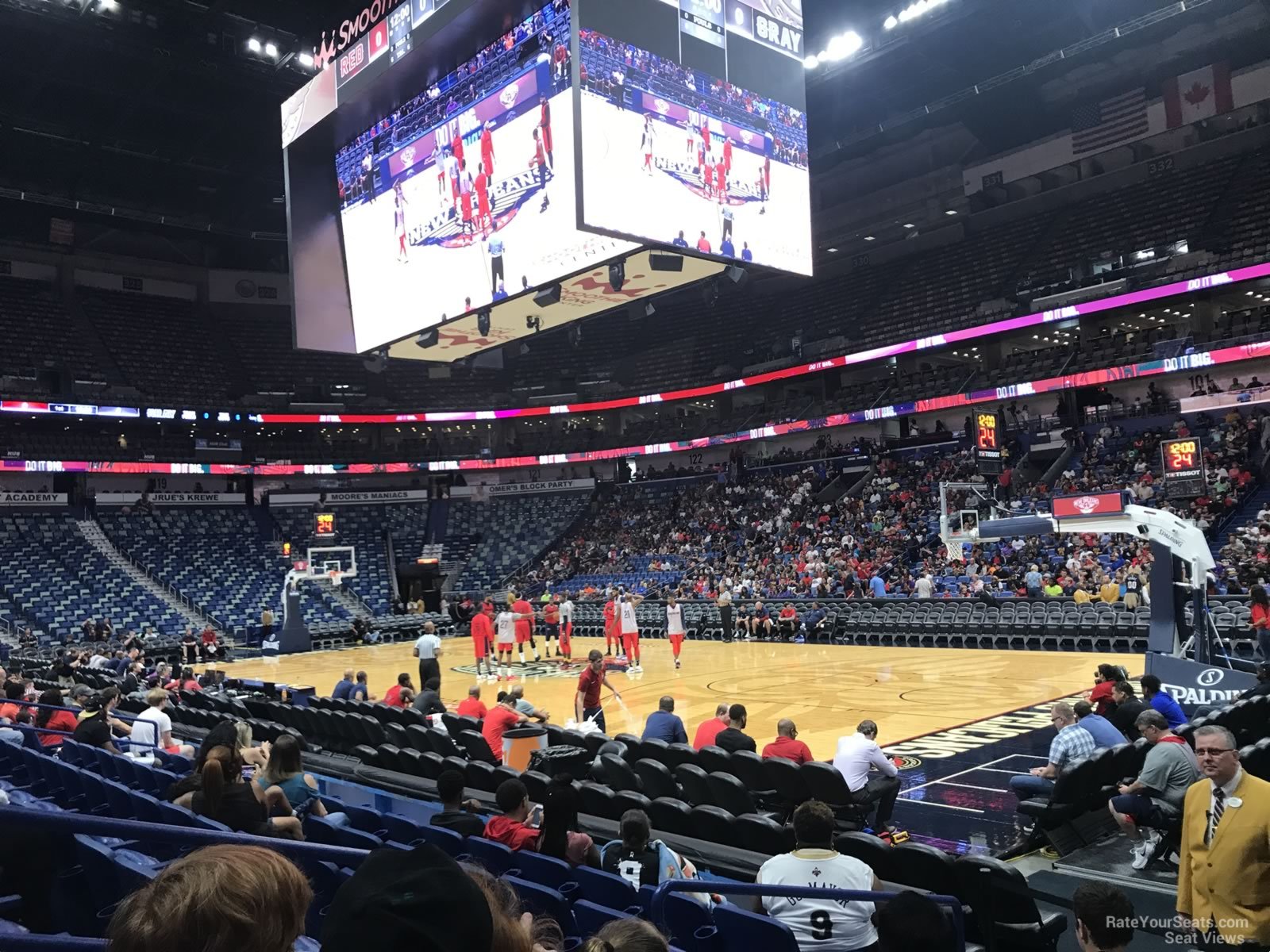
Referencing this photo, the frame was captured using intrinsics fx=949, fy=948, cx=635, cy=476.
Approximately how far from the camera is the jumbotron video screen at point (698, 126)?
14.1 metres

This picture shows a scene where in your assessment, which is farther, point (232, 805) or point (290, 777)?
point (290, 777)

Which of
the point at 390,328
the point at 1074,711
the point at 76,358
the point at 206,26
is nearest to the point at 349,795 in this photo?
the point at 1074,711

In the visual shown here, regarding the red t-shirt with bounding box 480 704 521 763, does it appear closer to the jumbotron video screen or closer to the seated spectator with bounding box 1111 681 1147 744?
the seated spectator with bounding box 1111 681 1147 744

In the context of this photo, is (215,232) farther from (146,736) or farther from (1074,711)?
(1074,711)

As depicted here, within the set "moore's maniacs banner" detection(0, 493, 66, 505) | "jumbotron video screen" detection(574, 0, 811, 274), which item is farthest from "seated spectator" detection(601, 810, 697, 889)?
"moore's maniacs banner" detection(0, 493, 66, 505)

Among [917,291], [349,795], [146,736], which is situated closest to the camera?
[349,795]

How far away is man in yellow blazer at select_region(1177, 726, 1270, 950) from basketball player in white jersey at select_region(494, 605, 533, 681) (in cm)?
1805

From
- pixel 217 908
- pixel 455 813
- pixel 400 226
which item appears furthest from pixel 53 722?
pixel 217 908

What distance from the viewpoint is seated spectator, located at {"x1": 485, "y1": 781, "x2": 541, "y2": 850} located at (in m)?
5.94

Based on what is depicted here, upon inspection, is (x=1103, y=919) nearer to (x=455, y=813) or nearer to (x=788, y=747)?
(x=455, y=813)

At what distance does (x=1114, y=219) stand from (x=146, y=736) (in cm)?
3715

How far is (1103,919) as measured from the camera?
11.0 feet

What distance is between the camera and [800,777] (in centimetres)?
761

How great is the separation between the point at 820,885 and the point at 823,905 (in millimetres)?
89
